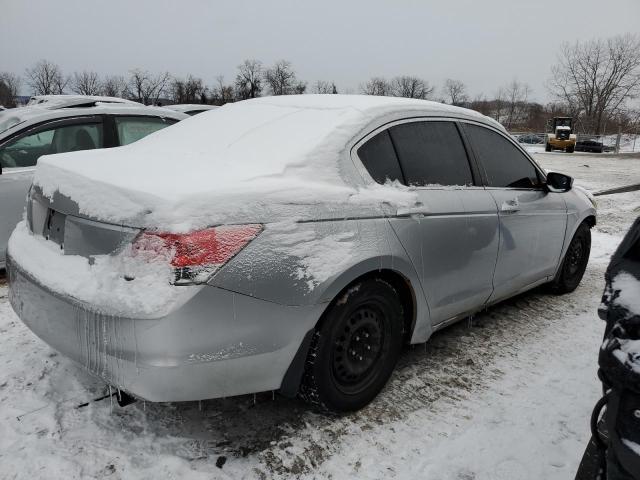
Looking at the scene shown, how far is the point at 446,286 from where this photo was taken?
3014 mm

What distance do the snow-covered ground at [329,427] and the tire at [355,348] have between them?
0.54ft

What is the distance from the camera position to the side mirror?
13.2 feet

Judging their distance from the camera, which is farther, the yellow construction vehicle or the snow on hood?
the yellow construction vehicle

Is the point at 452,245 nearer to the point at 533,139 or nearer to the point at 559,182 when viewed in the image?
the point at 559,182

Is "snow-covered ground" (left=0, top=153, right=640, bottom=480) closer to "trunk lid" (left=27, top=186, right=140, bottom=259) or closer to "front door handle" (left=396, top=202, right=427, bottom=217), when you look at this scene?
"trunk lid" (left=27, top=186, right=140, bottom=259)


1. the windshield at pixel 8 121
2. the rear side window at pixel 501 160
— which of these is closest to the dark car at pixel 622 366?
the rear side window at pixel 501 160

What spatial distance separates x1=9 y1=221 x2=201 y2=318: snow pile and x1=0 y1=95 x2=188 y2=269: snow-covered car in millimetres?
2704

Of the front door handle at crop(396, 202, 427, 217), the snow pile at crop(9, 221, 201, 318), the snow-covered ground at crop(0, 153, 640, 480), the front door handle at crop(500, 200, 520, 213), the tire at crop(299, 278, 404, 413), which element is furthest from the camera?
the front door handle at crop(500, 200, 520, 213)

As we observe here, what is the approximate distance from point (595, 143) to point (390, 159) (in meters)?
39.2

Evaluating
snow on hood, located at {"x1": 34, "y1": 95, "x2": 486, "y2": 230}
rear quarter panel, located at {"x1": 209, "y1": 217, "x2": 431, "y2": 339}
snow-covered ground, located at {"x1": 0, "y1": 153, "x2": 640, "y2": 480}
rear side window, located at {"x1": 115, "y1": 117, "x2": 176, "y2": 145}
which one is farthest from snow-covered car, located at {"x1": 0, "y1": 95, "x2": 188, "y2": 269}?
rear quarter panel, located at {"x1": 209, "y1": 217, "x2": 431, "y2": 339}

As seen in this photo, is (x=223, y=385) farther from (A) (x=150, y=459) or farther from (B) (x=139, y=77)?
(B) (x=139, y=77)

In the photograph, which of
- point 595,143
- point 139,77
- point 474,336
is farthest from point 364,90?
point 474,336

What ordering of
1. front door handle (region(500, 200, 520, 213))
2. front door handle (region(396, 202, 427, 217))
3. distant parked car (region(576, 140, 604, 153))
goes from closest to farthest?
front door handle (region(396, 202, 427, 217)) < front door handle (region(500, 200, 520, 213)) < distant parked car (region(576, 140, 604, 153))

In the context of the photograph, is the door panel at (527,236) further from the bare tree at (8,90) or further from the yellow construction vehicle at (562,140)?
the bare tree at (8,90)
